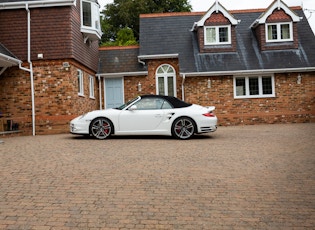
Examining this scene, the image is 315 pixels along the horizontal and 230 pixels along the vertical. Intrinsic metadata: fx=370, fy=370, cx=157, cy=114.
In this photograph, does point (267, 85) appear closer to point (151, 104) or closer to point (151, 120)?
point (151, 104)

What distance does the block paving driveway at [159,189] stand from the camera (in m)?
4.06

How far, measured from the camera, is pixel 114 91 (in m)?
21.0

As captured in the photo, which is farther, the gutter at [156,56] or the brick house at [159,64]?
the gutter at [156,56]

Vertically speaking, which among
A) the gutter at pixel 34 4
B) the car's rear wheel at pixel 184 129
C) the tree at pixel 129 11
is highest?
the tree at pixel 129 11

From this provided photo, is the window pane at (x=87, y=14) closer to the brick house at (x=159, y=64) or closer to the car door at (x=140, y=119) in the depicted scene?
the brick house at (x=159, y=64)

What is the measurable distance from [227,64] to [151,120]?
28.6 feet

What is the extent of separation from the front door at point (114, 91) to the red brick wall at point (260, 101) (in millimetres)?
Answer: 4089

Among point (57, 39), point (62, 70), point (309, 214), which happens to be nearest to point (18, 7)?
point (57, 39)

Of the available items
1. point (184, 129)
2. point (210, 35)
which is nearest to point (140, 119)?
point (184, 129)

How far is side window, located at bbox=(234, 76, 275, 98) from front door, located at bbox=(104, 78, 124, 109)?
6425 millimetres

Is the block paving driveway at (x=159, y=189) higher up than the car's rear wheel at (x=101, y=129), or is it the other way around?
the car's rear wheel at (x=101, y=129)

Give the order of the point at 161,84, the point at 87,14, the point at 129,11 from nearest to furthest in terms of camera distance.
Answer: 1. the point at 87,14
2. the point at 161,84
3. the point at 129,11

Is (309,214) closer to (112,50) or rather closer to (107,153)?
(107,153)

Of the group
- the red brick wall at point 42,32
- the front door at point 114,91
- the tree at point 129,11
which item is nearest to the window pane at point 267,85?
the front door at point 114,91
